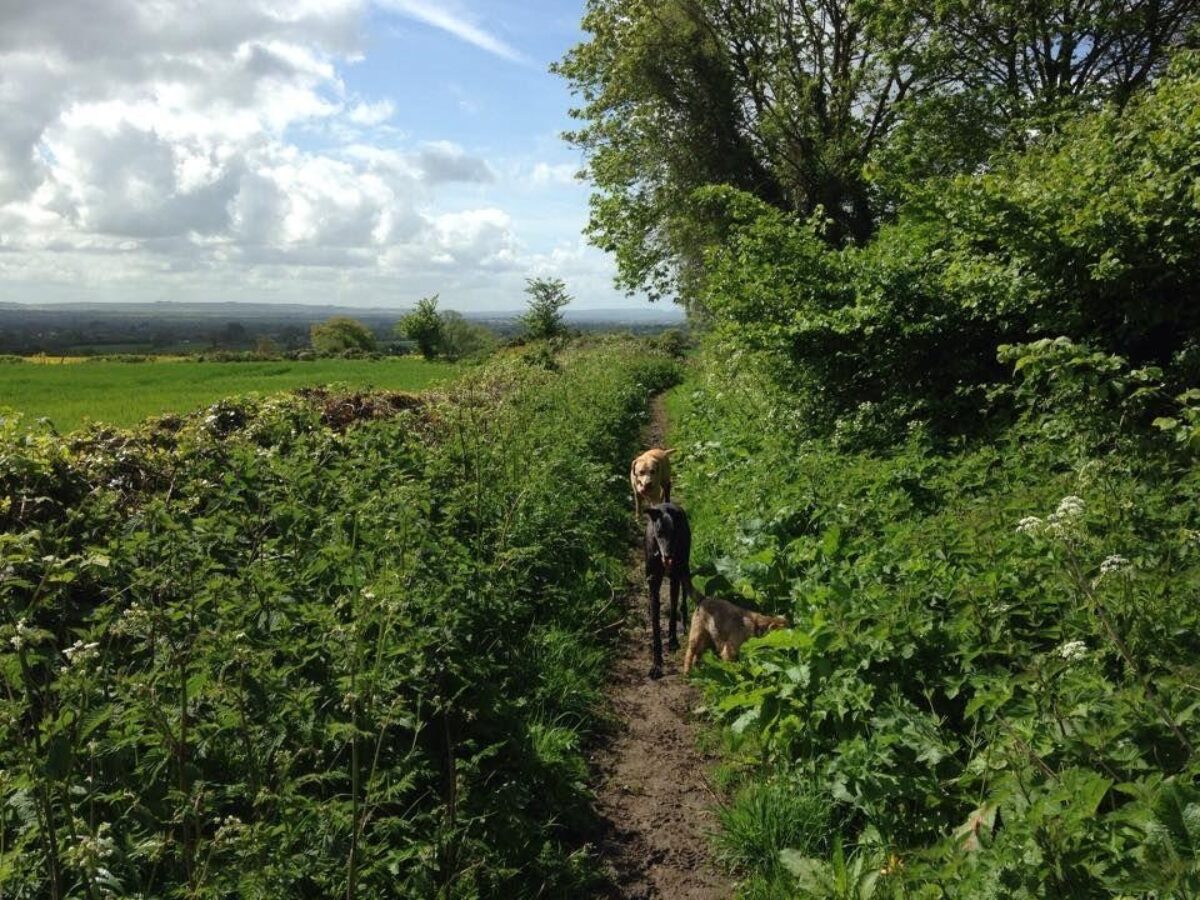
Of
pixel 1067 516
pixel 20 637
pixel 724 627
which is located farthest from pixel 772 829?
pixel 20 637

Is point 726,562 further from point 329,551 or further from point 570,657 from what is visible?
point 329,551

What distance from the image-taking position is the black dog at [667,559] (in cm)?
598

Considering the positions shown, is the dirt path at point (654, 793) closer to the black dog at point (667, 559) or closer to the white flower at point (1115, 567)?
the black dog at point (667, 559)

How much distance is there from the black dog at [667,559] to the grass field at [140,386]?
550cm

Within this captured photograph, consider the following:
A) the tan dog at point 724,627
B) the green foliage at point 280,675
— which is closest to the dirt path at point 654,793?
the green foliage at point 280,675

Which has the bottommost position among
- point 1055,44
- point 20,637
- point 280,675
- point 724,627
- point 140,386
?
point 724,627

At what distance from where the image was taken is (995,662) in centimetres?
352

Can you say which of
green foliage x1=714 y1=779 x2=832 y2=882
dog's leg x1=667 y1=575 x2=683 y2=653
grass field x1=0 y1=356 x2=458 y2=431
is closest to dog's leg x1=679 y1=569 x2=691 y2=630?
dog's leg x1=667 y1=575 x2=683 y2=653

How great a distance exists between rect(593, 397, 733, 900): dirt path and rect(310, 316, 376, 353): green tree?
69272 millimetres

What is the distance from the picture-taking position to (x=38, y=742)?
2271 millimetres

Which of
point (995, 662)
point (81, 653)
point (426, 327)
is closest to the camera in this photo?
Answer: point (81, 653)

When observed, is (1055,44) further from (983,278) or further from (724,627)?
(724,627)

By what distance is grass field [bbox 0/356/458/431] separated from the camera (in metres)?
14.4

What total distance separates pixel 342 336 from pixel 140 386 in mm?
52800
